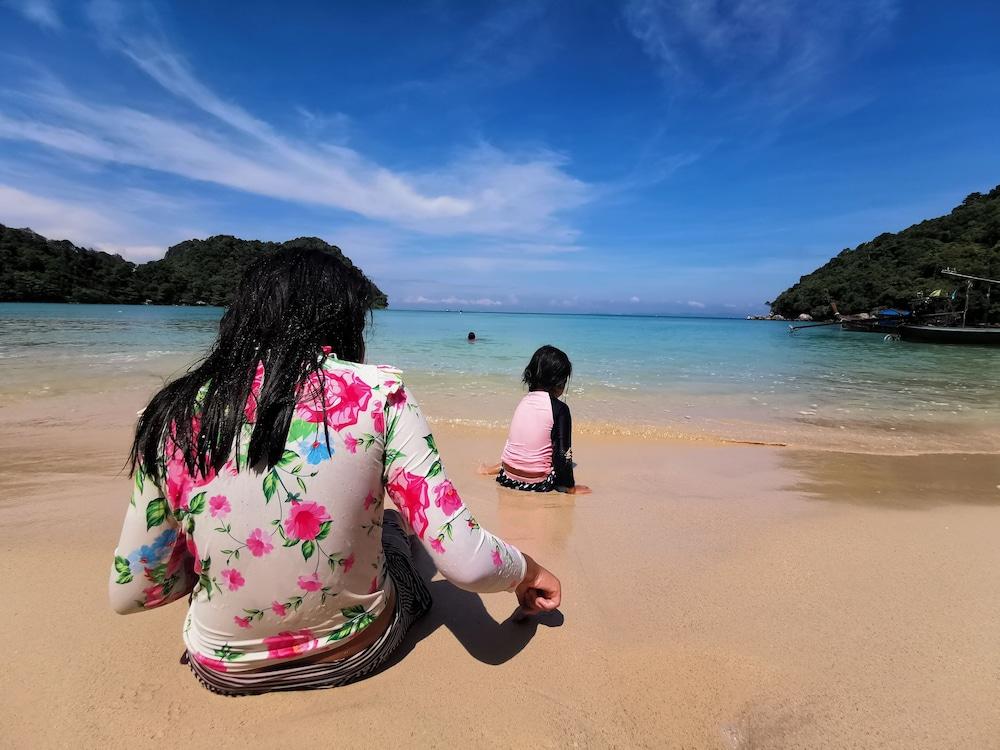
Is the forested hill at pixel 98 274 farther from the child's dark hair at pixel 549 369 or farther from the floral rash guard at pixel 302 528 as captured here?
the floral rash guard at pixel 302 528

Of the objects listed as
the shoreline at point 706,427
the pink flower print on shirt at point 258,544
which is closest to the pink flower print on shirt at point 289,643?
the pink flower print on shirt at point 258,544

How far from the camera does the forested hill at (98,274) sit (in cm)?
6275

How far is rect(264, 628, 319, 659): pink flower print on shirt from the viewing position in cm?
145

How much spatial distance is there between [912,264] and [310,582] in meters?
76.7

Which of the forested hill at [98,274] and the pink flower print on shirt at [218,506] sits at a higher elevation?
the forested hill at [98,274]

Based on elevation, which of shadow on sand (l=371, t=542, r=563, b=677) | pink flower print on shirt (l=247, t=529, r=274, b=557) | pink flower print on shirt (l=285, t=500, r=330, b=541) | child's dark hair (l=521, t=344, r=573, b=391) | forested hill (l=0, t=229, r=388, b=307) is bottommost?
shadow on sand (l=371, t=542, r=563, b=677)

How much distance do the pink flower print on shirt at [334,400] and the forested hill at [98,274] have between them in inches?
2716

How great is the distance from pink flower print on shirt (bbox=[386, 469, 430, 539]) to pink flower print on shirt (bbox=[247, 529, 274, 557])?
1.14ft

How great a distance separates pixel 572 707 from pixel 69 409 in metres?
8.02

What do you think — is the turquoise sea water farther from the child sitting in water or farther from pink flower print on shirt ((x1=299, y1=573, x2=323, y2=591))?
pink flower print on shirt ((x1=299, y1=573, x2=323, y2=591))

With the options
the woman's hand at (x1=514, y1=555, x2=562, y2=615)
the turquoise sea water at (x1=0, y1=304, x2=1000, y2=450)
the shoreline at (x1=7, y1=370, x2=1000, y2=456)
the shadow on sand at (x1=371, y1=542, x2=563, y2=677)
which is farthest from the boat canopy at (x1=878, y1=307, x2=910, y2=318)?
the woman's hand at (x1=514, y1=555, x2=562, y2=615)

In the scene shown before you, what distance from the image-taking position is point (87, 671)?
176 centimetres

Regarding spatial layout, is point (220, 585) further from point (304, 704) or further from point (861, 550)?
point (861, 550)

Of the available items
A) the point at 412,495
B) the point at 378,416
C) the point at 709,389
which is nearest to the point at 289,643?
the point at 412,495
